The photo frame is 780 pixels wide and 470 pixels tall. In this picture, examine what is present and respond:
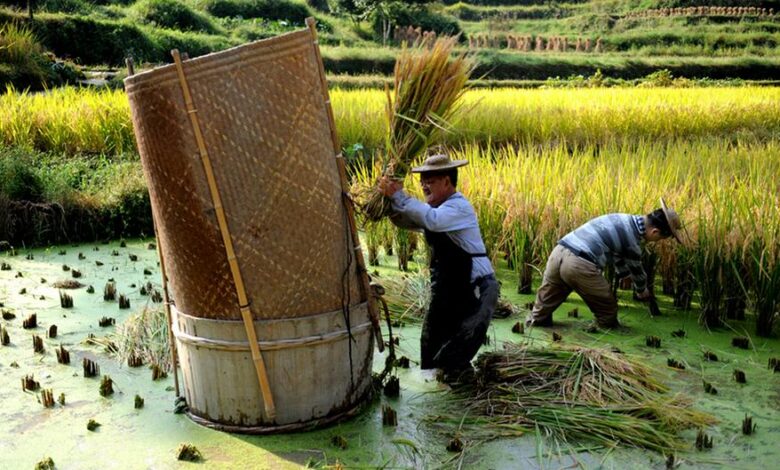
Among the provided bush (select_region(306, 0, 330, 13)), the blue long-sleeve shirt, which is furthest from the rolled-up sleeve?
bush (select_region(306, 0, 330, 13))

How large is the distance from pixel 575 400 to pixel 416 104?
4.89 feet

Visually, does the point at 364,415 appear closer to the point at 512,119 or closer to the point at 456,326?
the point at 456,326

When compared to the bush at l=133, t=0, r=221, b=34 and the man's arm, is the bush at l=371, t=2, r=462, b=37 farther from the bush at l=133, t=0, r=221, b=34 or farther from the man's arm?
the man's arm

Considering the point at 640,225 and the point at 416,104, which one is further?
the point at 640,225

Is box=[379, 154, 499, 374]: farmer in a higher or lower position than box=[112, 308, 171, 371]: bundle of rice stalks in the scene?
higher

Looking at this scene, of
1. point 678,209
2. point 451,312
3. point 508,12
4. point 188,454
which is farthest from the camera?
point 508,12

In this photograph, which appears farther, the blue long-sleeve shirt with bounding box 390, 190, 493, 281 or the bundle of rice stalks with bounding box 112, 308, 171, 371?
the bundle of rice stalks with bounding box 112, 308, 171, 371

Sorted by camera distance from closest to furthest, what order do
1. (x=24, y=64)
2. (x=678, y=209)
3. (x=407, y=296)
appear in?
(x=407, y=296) < (x=678, y=209) < (x=24, y=64)

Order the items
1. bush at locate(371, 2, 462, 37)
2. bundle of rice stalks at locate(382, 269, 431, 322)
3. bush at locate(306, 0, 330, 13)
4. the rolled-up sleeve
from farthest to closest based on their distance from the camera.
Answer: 1. bush at locate(306, 0, 330, 13)
2. bush at locate(371, 2, 462, 37)
3. bundle of rice stalks at locate(382, 269, 431, 322)
4. the rolled-up sleeve

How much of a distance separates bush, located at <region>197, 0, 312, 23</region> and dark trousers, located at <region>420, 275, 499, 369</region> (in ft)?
90.2

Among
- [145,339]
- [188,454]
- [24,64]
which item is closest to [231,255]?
[188,454]

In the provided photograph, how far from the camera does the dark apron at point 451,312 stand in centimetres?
383

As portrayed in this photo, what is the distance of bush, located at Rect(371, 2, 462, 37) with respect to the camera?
1262 inches

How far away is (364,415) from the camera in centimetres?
360
